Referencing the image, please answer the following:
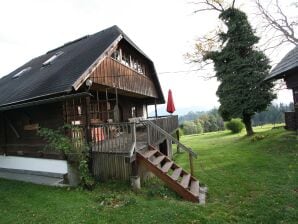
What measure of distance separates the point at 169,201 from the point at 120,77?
7.84 metres

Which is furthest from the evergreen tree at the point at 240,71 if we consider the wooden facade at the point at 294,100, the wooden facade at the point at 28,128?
the wooden facade at the point at 28,128

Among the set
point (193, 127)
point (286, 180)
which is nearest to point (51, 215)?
point (286, 180)

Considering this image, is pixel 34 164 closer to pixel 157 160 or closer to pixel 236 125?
pixel 157 160

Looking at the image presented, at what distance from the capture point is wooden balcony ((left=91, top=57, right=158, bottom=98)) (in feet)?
34.8

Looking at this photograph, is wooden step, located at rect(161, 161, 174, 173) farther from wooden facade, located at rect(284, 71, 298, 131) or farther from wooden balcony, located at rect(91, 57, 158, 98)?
wooden facade, located at rect(284, 71, 298, 131)

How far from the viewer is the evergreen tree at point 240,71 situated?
55.9 ft

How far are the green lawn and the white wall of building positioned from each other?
0.97 m

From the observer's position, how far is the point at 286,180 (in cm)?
747

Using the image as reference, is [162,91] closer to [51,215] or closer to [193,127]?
[51,215]

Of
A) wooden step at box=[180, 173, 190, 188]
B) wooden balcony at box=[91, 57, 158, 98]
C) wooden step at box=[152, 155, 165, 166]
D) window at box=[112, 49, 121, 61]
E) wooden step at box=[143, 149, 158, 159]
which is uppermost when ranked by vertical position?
window at box=[112, 49, 121, 61]

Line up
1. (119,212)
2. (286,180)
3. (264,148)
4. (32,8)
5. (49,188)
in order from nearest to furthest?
(119,212) → (286,180) → (49,188) → (32,8) → (264,148)

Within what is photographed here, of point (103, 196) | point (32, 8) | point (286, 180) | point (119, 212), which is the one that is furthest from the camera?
point (32, 8)

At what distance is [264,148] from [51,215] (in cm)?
1047

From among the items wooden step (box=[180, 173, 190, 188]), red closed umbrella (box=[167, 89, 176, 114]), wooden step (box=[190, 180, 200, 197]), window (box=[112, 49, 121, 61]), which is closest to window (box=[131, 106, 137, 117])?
red closed umbrella (box=[167, 89, 176, 114])
